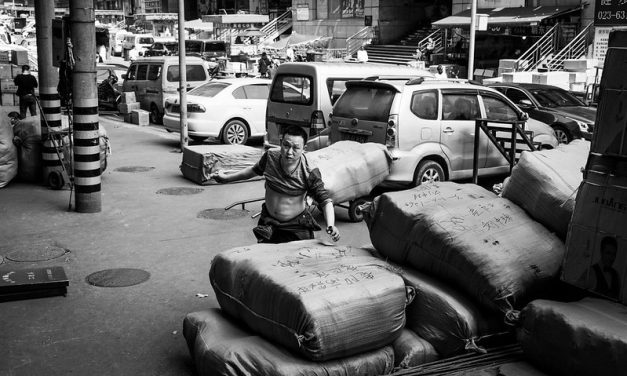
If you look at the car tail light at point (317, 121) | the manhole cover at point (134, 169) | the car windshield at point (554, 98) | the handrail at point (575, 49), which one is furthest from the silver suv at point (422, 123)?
the handrail at point (575, 49)

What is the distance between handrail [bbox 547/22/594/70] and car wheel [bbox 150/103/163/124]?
1661cm

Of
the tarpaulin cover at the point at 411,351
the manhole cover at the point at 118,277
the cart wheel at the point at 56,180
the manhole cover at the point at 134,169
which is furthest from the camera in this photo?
the manhole cover at the point at 134,169

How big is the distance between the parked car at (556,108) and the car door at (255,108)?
569 cm

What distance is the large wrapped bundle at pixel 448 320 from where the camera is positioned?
4789 mm

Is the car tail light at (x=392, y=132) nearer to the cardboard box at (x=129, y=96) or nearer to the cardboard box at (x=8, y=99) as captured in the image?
the cardboard box at (x=129, y=96)

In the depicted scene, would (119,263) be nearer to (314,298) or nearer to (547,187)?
(314,298)

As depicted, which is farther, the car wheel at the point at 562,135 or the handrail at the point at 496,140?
the car wheel at the point at 562,135

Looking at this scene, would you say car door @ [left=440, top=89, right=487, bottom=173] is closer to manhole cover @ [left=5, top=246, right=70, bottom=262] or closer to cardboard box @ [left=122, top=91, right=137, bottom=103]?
manhole cover @ [left=5, top=246, right=70, bottom=262]

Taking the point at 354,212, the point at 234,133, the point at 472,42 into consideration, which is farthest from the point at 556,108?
the point at 354,212

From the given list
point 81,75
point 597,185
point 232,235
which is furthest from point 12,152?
point 597,185

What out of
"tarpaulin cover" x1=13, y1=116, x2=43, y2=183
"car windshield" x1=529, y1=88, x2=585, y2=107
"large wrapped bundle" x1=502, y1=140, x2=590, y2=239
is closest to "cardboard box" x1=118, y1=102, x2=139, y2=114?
"tarpaulin cover" x1=13, y1=116, x2=43, y2=183

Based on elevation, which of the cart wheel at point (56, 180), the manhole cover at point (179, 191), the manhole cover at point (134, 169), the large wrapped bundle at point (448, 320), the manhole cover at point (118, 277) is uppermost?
the large wrapped bundle at point (448, 320)

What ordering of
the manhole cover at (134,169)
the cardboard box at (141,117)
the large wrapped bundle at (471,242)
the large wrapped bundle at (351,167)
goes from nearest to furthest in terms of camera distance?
the large wrapped bundle at (471,242), the large wrapped bundle at (351,167), the manhole cover at (134,169), the cardboard box at (141,117)

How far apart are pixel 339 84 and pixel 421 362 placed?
27.7ft
